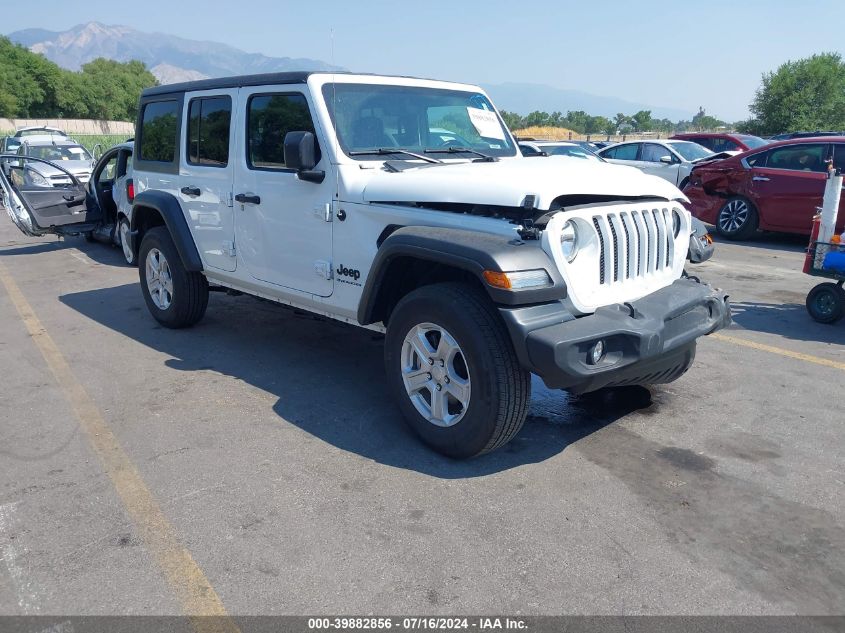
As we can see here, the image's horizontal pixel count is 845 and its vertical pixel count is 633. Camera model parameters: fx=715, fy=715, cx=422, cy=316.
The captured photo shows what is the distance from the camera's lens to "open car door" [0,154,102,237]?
1022 cm

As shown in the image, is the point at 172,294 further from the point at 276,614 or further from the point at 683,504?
the point at 683,504

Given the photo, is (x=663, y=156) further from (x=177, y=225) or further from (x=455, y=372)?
(x=455, y=372)

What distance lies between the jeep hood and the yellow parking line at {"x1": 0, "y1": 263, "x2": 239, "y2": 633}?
2058mm

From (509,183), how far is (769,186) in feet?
28.6

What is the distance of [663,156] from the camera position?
584 inches

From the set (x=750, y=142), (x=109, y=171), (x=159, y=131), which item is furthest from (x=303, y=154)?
(x=750, y=142)

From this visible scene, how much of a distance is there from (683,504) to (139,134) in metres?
5.83

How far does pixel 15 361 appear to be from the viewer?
18.9ft

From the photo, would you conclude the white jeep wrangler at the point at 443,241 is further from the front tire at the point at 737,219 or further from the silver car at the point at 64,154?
the silver car at the point at 64,154

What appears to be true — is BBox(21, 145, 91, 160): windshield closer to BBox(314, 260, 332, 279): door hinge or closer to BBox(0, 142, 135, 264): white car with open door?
BBox(0, 142, 135, 264): white car with open door

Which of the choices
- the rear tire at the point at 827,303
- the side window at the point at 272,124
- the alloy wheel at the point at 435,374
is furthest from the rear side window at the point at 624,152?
the alloy wheel at the point at 435,374

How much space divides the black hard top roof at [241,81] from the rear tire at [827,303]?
427 cm

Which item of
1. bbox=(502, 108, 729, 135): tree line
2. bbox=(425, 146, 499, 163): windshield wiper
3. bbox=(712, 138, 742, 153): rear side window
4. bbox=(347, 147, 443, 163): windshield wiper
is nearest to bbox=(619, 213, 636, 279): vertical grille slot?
bbox=(425, 146, 499, 163): windshield wiper

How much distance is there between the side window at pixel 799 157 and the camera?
10562 millimetres
